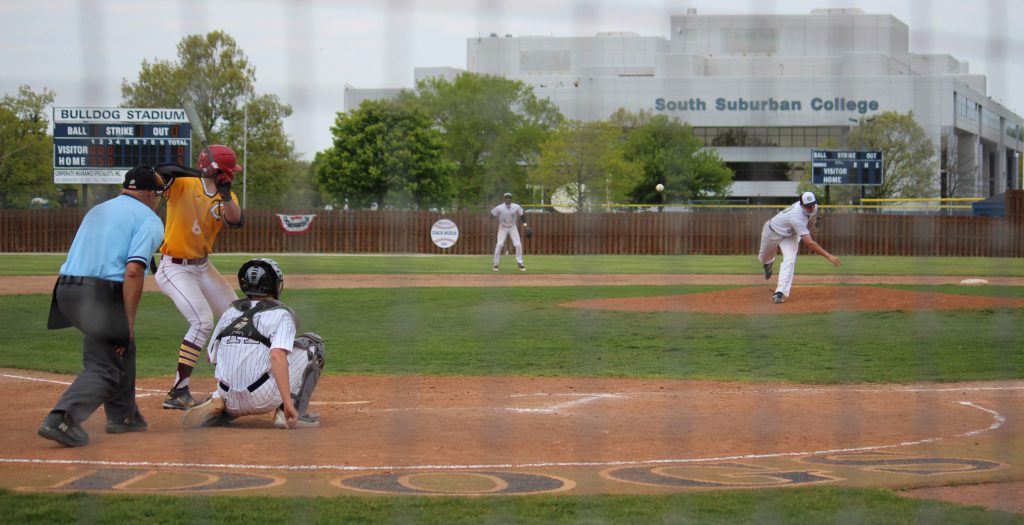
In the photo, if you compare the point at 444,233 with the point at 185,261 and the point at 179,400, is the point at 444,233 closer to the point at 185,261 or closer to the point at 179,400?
the point at 185,261

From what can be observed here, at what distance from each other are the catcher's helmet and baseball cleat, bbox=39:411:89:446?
1281mm

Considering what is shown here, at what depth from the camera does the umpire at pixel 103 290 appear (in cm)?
640

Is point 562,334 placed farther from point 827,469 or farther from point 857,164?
point 857,164

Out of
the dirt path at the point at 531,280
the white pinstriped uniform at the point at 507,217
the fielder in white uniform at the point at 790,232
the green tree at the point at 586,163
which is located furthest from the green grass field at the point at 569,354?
the green tree at the point at 586,163

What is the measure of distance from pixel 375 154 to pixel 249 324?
27.4 meters

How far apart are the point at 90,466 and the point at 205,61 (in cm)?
1052

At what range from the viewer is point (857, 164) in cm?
3881

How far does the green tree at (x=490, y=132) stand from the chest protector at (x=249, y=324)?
127 feet

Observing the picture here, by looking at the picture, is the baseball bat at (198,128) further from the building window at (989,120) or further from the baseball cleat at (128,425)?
the building window at (989,120)

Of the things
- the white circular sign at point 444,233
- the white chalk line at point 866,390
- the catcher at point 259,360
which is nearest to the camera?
the catcher at point 259,360

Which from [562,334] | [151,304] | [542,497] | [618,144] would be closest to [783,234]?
[562,334]

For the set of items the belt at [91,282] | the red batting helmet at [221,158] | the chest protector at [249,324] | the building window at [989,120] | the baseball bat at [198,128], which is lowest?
the chest protector at [249,324]

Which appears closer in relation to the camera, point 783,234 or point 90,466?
point 90,466

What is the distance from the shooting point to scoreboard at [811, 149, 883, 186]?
127 ft
